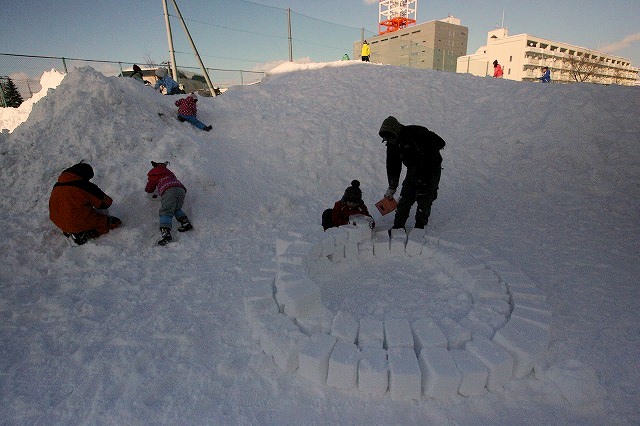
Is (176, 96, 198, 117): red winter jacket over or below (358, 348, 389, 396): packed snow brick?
over

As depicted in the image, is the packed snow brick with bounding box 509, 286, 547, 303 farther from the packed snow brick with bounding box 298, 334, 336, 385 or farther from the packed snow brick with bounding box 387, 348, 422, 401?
the packed snow brick with bounding box 298, 334, 336, 385

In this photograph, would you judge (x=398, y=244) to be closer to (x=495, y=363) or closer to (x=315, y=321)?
(x=315, y=321)

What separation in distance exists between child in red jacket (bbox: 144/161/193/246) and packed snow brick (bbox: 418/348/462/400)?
3357 mm

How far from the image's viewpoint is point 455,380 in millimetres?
1994

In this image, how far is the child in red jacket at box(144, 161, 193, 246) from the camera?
4.11 metres

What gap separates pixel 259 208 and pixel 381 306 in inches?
105

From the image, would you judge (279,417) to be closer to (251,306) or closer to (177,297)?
(251,306)

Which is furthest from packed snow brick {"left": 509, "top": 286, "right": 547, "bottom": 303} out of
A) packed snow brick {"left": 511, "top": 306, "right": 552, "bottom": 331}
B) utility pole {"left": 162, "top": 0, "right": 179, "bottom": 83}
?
utility pole {"left": 162, "top": 0, "right": 179, "bottom": 83}

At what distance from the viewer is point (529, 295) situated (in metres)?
2.72

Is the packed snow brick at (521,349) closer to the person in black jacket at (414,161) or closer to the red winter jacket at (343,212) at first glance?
the person in black jacket at (414,161)

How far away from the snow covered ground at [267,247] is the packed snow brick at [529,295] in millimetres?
265

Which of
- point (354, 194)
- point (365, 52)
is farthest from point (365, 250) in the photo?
point (365, 52)

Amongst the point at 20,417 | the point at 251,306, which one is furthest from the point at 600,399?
the point at 20,417

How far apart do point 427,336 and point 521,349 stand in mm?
603
